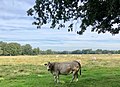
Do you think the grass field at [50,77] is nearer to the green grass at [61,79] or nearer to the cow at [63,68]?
the green grass at [61,79]

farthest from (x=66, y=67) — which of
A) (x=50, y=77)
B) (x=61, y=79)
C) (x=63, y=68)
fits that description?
(x=50, y=77)

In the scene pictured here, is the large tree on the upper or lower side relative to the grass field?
upper

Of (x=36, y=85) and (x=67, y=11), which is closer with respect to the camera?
(x=67, y=11)

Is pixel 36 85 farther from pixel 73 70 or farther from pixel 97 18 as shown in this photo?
pixel 97 18

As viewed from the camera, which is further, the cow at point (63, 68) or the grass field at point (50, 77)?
the cow at point (63, 68)

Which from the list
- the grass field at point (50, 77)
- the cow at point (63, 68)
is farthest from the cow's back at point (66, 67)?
the grass field at point (50, 77)

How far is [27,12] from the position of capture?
1948cm

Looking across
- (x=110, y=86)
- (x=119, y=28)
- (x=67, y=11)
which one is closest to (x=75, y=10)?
(x=67, y=11)

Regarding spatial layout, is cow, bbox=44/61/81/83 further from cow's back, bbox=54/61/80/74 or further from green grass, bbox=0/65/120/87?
green grass, bbox=0/65/120/87

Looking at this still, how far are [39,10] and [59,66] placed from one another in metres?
8.12

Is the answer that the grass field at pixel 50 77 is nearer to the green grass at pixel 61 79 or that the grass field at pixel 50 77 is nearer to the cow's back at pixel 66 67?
the green grass at pixel 61 79

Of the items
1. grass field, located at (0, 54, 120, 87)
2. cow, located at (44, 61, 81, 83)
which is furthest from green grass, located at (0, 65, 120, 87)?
cow, located at (44, 61, 81, 83)

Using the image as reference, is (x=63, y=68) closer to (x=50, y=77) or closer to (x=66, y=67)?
(x=66, y=67)

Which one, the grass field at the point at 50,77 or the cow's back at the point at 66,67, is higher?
the cow's back at the point at 66,67
